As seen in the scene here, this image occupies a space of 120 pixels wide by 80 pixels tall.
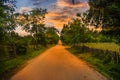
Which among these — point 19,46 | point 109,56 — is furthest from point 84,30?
point 109,56

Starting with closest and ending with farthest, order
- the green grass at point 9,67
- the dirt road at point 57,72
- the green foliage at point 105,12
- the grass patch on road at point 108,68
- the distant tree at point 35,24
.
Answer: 1. the dirt road at point 57,72
2. the grass patch on road at point 108,68
3. the green grass at point 9,67
4. the green foliage at point 105,12
5. the distant tree at point 35,24

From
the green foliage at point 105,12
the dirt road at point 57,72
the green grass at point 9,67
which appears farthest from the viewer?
the green foliage at point 105,12

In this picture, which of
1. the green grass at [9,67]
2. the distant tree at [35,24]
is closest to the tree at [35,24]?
the distant tree at [35,24]

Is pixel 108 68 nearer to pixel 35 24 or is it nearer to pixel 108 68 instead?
pixel 108 68

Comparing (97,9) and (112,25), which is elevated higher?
(97,9)

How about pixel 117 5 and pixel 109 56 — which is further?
pixel 109 56

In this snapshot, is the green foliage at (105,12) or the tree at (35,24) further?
the tree at (35,24)

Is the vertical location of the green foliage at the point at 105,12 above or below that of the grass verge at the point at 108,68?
above

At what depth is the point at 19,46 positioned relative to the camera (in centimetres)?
3728

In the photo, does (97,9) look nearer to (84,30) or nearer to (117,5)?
(117,5)

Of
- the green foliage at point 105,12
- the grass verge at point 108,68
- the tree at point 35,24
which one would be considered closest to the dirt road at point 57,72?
the grass verge at point 108,68

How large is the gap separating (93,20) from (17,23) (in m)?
6.19

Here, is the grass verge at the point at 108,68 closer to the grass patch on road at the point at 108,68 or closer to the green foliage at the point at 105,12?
the grass patch on road at the point at 108,68

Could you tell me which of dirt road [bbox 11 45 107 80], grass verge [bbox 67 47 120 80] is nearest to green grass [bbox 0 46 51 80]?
dirt road [bbox 11 45 107 80]
